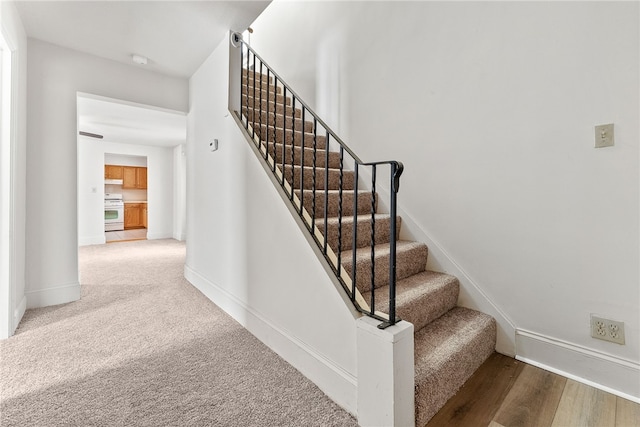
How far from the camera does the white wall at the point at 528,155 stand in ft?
4.65

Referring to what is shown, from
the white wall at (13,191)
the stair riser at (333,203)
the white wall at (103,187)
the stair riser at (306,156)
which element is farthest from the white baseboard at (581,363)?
the white wall at (103,187)

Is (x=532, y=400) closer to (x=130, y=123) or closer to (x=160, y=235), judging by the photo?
(x=130, y=123)

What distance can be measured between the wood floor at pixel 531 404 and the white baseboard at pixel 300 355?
14.7 inches

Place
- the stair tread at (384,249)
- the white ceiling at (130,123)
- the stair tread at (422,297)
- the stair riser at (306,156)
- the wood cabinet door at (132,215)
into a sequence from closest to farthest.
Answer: the stair tread at (422,297), the stair tread at (384,249), the stair riser at (306,156), the white ceiling at (130,123), the wood cabinet door at (132,215)

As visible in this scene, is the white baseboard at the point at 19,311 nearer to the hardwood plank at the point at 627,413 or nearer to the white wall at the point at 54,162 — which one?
the white wall at the point at 54,162

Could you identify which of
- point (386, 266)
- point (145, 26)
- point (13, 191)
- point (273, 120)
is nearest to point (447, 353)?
point (386, 266)

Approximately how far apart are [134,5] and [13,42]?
80 centimetres

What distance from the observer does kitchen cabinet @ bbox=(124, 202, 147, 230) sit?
8327 mm

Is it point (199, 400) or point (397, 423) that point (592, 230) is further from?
point (199, 400)

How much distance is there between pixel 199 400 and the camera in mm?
1382

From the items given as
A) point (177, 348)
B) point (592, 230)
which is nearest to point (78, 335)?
point (177, 348)

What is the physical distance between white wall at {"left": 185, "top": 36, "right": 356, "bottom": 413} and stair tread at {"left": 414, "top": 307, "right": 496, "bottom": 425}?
31cm

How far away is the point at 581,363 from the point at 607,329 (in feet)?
0.74

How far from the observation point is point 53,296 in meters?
2.57
